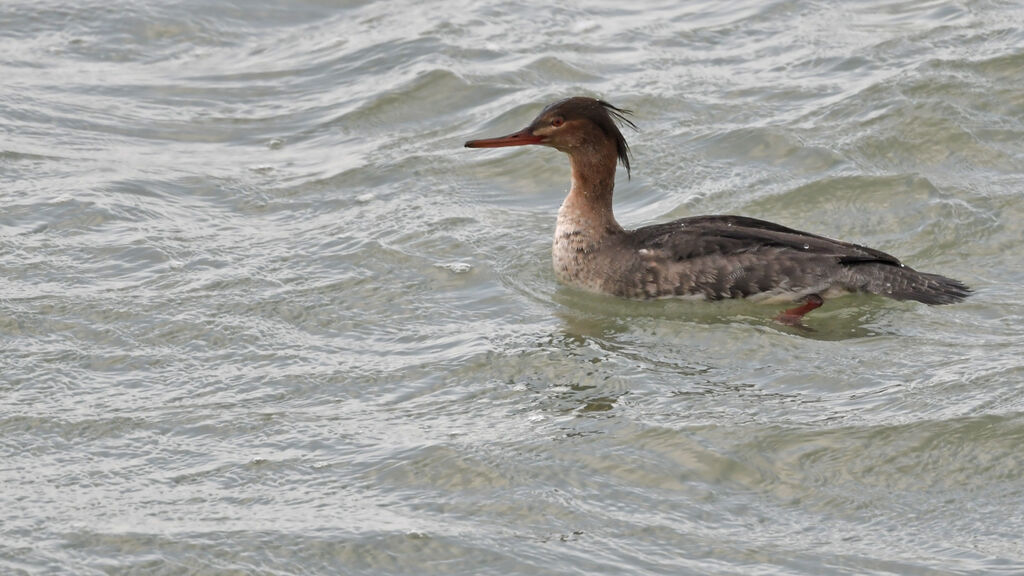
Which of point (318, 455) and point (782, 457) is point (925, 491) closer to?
point (782, 457)

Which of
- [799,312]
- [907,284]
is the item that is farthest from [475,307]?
[907,284]

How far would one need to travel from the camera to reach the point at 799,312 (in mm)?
8930

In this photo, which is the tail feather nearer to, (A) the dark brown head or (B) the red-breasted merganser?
(B) the red-breasted merganser

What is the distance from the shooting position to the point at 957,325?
28.0 feet

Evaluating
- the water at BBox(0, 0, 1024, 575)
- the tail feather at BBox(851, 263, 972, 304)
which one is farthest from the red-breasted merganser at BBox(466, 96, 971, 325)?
the water at BBox(0, 0, 1024, 575)

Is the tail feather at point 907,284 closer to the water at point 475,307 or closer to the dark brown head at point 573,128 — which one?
the water at point 475,307

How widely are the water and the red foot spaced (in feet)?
0.62

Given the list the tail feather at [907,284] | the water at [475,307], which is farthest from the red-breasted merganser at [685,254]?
the water at [475,307]

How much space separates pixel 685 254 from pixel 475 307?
1320 millimetres

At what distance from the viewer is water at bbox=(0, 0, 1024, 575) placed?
653cm

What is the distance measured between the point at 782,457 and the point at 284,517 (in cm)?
233

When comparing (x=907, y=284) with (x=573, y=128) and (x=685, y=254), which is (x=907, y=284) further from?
(x=573, y=128)

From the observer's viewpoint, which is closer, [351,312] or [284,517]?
[284,517]

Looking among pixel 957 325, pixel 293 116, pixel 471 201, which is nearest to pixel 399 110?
pixel 293 116
